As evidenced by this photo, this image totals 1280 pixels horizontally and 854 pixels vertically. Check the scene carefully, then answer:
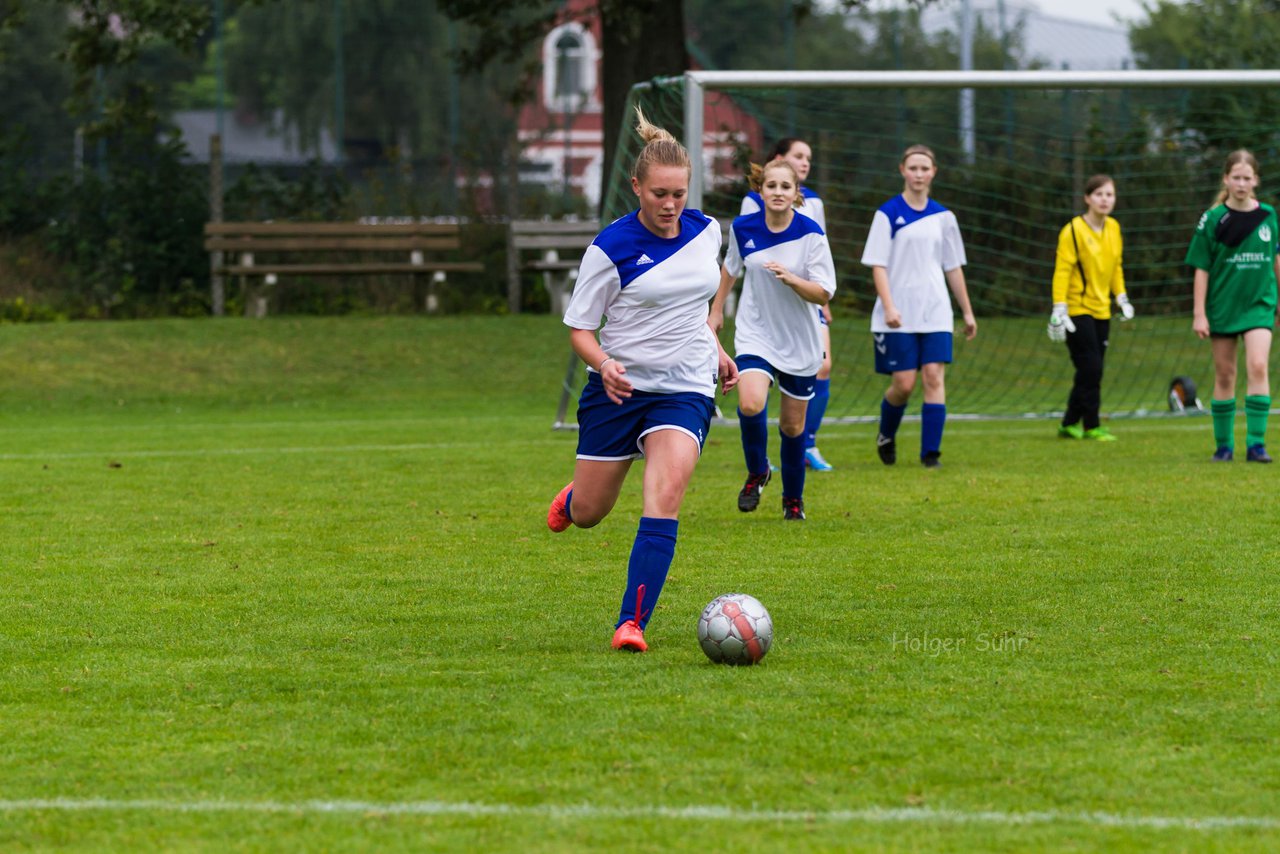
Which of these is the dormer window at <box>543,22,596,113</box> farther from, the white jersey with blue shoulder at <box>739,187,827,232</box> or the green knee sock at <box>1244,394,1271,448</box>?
the green knee sock at <box>1244,394,1271,448</box>

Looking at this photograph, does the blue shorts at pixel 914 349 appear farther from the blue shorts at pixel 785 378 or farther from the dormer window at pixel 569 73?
the dormer window at pixel 569 73

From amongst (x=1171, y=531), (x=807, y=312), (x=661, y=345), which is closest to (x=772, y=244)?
(x=807, y=312)

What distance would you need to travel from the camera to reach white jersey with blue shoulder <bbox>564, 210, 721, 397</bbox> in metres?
5.82

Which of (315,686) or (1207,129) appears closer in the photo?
(315,686)

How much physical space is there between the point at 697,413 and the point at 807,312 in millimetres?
3252

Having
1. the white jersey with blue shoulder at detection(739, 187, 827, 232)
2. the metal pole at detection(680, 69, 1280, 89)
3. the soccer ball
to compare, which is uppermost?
the metal pole at detection(680, 69, 1280, 89)

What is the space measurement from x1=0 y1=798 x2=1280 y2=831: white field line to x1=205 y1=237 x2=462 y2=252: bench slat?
18646 mm

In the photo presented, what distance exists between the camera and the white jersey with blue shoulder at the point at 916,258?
11.0 metres

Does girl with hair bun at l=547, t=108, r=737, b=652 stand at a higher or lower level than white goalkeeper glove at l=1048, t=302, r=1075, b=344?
higher

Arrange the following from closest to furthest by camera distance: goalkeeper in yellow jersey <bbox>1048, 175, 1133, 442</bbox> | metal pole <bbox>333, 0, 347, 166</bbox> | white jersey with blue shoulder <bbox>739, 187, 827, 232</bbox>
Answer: white jersey with blue shoulder <bbox>739, 187, 827, 232</bbox> < goalkeeper in yellow jersey <bbox>1048, 175, 1133, 442</bbox> < metal pole <bbox>333, 0, 347, 166</bbox>

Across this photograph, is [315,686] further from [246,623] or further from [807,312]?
[807,312]

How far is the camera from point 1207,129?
1836 cm

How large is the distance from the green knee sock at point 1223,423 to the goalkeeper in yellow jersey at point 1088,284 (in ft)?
4.07

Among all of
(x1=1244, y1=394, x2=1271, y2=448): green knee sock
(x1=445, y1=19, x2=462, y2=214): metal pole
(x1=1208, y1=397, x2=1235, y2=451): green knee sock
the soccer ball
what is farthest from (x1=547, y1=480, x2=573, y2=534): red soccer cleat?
(x1=445, y1=19, x2=462, y2=214): metal pole
